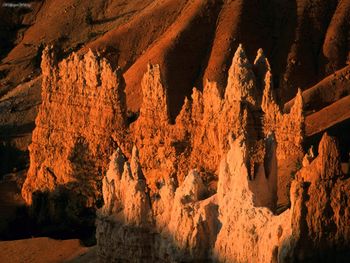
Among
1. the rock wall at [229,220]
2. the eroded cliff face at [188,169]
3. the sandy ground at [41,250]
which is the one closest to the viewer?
the rock wall at [229,220]

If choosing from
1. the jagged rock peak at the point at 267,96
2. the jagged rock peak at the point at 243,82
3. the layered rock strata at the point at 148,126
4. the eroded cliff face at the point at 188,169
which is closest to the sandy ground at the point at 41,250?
the eroded cliff face at the point at 188,169

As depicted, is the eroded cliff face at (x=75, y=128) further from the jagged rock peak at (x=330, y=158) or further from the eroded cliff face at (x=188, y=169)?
the jagged rock peak at (x=330, y=158)

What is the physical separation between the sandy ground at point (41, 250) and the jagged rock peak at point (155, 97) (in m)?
4.99

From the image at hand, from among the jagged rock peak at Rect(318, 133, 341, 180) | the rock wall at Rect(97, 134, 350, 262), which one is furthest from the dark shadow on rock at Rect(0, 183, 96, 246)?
the jagged rock peak at Rect(318, 133, 341, 180)

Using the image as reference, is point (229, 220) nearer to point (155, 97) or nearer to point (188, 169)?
point (188, 169)

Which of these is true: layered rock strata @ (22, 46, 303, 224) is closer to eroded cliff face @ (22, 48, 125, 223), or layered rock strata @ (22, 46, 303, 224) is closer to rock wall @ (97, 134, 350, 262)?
eroded cliff face @ (22, 48, 125, 223)

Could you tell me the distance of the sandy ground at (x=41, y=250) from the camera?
47094 millimetres

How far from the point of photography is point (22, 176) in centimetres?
6209

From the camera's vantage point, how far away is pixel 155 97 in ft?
167

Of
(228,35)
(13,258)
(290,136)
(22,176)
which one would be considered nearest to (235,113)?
(290,136)

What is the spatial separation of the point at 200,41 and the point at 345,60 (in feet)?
22.4

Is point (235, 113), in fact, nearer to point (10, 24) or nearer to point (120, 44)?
point (120, 44)

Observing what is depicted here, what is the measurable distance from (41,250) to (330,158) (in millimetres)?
18950

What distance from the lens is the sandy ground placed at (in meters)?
47.1
